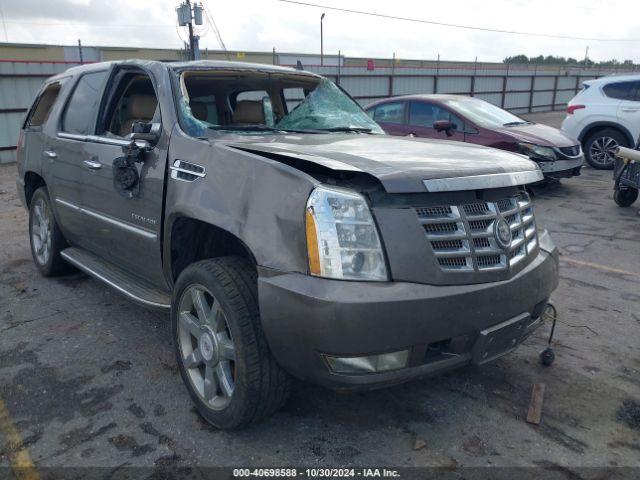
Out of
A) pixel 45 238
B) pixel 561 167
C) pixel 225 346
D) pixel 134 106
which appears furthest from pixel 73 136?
pixel 561 167

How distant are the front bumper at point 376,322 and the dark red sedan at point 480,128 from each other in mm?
5382

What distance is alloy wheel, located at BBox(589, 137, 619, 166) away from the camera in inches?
431

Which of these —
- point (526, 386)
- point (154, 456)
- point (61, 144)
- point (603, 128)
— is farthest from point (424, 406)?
point (603, 128)

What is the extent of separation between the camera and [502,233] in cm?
257

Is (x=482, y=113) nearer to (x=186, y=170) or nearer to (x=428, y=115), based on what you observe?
(x=428, y=115)

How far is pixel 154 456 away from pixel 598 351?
9.15 feet

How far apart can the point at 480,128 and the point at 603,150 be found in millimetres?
4039

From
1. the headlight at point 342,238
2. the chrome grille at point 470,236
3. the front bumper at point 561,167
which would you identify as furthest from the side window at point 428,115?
the headlight at point 342,238

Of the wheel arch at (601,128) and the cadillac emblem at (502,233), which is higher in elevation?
→ the cadillac emblem at (502,233)

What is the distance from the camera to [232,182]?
2613 millimetres

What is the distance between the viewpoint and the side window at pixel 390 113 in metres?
9.74

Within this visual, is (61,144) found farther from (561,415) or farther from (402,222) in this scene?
(561,415)

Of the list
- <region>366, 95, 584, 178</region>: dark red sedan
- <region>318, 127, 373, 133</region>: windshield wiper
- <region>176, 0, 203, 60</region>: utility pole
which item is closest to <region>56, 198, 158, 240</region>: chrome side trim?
<region>318, 127, 373, 133</region>: windshield wiper

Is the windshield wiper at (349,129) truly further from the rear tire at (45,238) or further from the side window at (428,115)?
the side window at (428,115)
